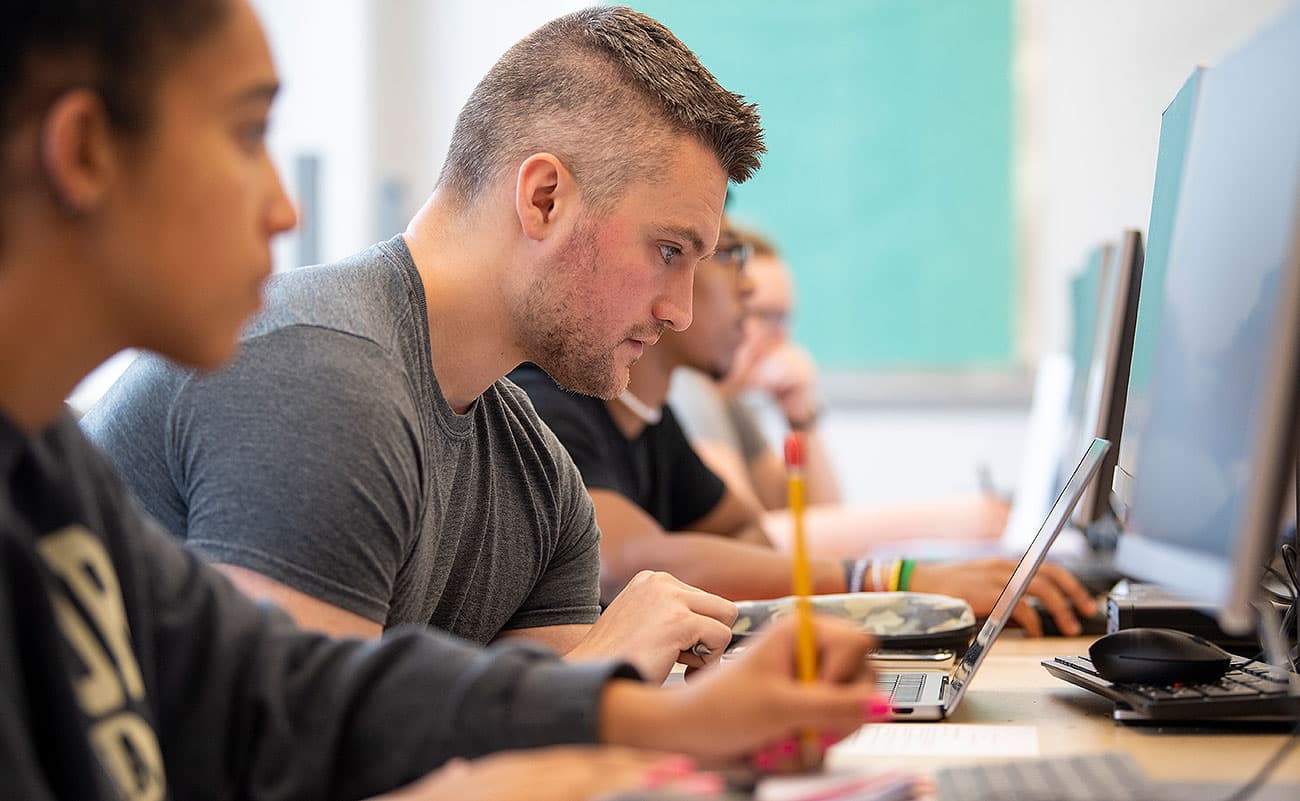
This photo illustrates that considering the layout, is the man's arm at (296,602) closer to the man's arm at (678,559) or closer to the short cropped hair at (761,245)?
the man's arm at (678,559)

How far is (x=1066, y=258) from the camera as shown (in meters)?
4.26

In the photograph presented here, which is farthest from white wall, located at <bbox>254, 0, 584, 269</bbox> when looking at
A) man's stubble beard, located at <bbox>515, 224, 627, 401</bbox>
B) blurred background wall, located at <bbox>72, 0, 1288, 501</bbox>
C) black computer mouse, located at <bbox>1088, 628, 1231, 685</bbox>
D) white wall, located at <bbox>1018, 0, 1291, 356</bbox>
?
black computer mouse, located at <bbox>1088, 628, 1231, 685</bbox>

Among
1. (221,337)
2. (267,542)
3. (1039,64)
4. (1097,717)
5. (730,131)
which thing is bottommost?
(1097,717)

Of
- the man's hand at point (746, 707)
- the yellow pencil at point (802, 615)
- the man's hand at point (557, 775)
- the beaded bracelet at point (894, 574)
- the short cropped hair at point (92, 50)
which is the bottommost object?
the beaded bracelet at point (894, 574)

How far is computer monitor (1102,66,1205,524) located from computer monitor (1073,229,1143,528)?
0.31 ft

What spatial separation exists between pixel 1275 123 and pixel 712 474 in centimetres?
158

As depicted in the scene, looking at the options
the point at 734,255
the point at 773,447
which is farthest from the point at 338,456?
the point at 773,447

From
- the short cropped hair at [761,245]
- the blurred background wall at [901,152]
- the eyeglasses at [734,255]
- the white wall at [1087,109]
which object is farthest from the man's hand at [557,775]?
the white wall at [1087,109]

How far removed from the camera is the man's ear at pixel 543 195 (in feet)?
4.60

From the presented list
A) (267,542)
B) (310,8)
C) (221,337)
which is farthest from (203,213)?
(310,8)

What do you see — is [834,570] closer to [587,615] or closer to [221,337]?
[587,615]

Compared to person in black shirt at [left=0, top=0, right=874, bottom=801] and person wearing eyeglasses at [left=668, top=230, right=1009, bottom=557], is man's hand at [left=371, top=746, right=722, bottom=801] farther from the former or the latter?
person wearing eyeglasses at [left=668, top=230, right=1009, bottom=557]

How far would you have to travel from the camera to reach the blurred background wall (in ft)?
13.8

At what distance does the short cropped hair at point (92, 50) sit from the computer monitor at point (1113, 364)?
1.14 meters
